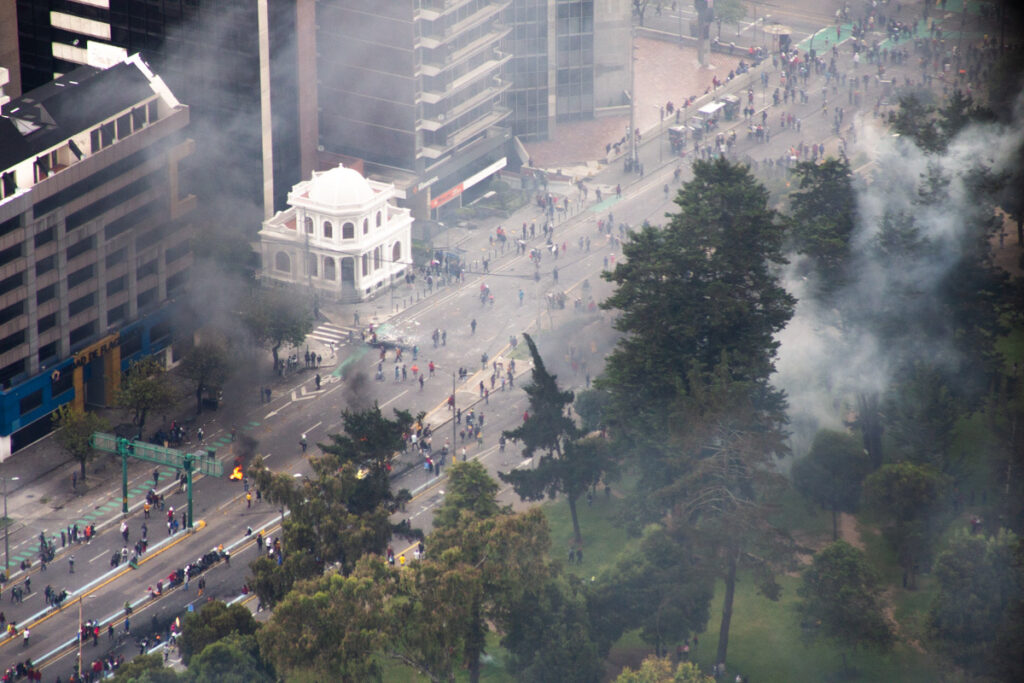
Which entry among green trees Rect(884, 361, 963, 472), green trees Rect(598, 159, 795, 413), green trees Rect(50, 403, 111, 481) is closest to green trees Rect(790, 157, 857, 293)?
green trees Rect(598, 159, 795, 413)

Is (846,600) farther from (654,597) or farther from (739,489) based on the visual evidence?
(654,597)

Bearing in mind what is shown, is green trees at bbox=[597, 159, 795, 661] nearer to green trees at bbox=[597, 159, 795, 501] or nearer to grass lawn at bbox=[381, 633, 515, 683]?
green trees at bbox=[597, 159, 795, 501]

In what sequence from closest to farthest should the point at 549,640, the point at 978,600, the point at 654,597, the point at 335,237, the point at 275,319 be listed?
the point at 978,600
the point at 549,640
the point at 654,597
the point at 275,319
the point at 335,237

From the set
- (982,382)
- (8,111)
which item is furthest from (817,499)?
(8,111)

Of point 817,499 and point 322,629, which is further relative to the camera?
point 817,499

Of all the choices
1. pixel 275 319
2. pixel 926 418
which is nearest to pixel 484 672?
pixel 926 418

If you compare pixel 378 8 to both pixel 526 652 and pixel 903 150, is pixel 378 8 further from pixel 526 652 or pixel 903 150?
pixel 526 652
